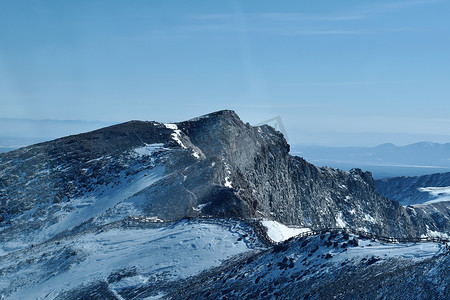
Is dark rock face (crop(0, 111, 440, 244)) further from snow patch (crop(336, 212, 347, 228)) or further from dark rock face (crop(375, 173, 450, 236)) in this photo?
dark rock face (crop(375, 173, 450, 236))

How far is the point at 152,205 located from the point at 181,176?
696 centimetres

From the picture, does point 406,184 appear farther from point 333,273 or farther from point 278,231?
point 333,273

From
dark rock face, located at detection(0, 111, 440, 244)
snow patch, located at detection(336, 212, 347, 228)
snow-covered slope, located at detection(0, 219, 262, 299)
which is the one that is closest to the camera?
snow-covered slope, located at detection(0, 219, 262, 299)

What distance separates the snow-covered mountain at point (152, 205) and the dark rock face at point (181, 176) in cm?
20

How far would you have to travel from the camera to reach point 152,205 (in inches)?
2140

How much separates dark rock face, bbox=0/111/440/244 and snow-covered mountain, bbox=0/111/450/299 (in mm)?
201

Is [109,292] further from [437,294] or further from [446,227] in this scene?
[446,227]

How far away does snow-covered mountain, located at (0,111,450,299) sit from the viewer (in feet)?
127

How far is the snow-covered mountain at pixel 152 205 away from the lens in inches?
1529


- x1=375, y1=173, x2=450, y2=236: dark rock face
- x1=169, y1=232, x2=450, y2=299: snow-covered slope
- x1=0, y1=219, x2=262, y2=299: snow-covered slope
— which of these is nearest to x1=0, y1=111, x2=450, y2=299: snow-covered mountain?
x1=0, y1=219, x2=262, y2=299: snow-covered slope

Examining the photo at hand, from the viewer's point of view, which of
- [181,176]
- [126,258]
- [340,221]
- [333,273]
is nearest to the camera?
[333,273]

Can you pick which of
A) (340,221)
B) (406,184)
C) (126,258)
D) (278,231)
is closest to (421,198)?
(406,184)

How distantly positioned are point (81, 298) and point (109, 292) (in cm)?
199

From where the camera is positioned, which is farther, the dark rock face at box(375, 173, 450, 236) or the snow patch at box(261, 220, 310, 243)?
the dark rock face at box(375, 173, 450, 236)
